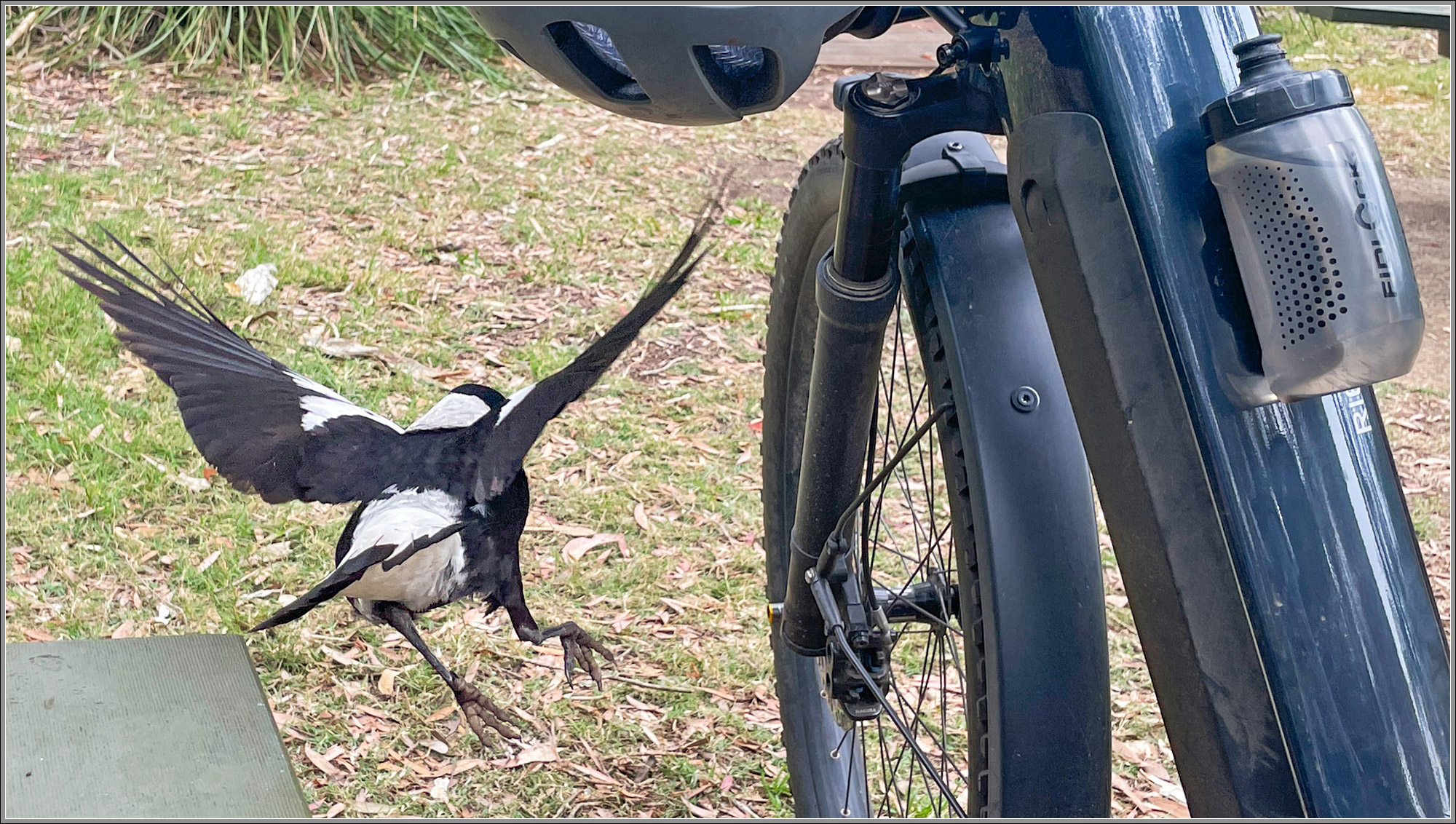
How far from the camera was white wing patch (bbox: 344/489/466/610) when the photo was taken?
0.95m

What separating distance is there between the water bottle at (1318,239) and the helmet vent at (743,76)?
0.29 m

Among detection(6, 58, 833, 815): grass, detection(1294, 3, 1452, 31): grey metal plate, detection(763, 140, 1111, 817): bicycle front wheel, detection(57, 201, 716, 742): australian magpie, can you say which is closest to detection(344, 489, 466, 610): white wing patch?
detection(57, 201, 716, 742): australian magpie

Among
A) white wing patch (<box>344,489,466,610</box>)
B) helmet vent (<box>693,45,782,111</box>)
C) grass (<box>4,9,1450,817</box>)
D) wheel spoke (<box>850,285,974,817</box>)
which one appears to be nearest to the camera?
helmet vent (<box>693,45,782,111</box>)

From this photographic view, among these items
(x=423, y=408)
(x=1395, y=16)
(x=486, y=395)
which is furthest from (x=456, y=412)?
(x=1395, y=16)

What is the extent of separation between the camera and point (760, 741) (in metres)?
2.13

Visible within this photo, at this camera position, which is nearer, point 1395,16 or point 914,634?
point 914,634

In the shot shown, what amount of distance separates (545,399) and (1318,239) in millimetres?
554

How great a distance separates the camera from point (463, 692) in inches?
41.1

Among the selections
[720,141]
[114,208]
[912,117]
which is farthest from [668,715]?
[720,141]

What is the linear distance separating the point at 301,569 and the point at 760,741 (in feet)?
2.80

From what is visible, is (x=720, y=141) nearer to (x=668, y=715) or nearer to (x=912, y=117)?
(x=668, y=715)

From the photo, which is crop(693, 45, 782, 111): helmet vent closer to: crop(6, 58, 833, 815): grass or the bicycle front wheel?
the bicycle front wheel

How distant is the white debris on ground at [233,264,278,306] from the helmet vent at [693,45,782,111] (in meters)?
1.57

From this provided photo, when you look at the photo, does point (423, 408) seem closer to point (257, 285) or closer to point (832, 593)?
point (257, 285)
